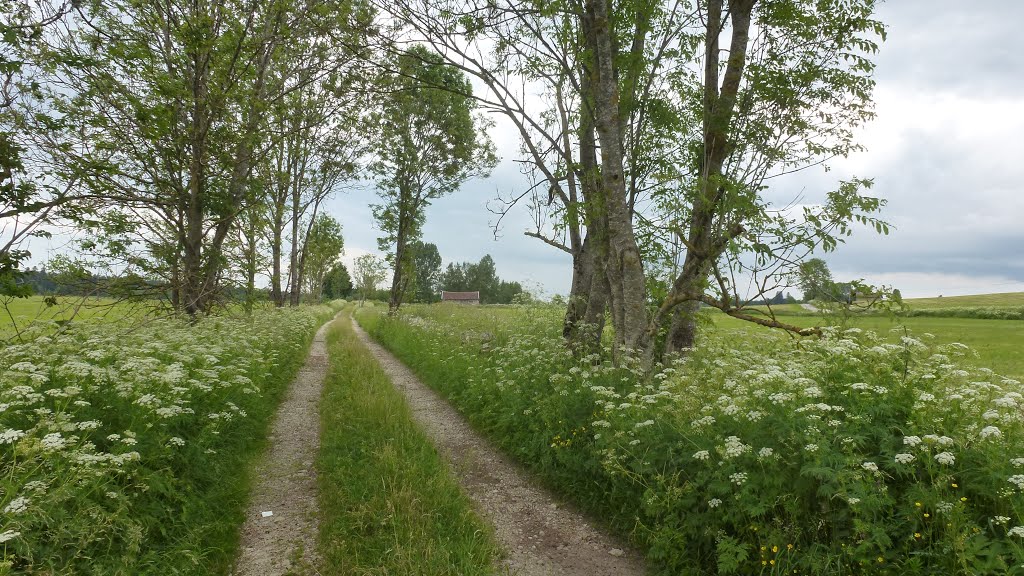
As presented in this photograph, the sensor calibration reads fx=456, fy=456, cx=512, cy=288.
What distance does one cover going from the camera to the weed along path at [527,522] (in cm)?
466

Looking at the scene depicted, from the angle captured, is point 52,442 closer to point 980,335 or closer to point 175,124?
point 175,124

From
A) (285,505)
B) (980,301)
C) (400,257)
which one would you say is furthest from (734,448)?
(980,301)

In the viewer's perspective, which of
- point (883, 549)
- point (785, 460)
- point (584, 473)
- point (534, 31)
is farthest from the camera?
point (534, 31)

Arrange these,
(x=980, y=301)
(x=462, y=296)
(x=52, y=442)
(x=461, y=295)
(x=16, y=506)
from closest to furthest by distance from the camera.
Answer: (x=16, y=506) → (x=52, y=442) → (x=980, y=301) → (x=462, y=296) → (x=461, y=295)

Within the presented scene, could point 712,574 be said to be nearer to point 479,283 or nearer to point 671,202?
point 671,202

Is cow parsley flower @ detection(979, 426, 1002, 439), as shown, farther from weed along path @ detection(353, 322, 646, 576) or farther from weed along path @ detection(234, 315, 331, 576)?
weed along path @ detection(234, 315, 331, 576)

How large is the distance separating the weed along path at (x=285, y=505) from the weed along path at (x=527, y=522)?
6.56ft

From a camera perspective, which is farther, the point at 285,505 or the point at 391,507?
the point at 285,505

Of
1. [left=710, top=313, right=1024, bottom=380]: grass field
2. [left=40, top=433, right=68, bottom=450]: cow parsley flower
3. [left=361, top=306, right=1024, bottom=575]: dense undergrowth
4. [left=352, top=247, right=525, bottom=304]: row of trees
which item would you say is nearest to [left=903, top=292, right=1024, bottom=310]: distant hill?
[left=710, top=313, right=1024, bottom=380]: grass field

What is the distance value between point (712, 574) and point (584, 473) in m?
2.09

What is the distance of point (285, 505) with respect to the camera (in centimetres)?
572

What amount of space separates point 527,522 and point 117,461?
13.6ft

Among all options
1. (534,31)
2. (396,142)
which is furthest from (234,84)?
(396,142)

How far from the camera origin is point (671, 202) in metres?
9.26
